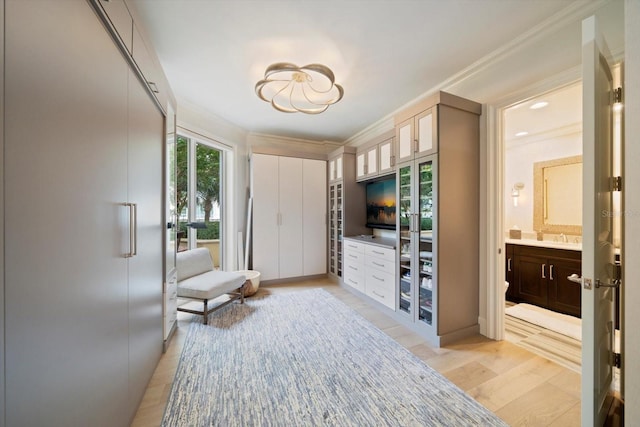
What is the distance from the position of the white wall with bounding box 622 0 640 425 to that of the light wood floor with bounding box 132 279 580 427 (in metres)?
0.65

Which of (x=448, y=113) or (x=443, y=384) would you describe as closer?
(x=443, y=384)

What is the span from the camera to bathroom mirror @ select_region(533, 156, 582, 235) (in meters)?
3.31

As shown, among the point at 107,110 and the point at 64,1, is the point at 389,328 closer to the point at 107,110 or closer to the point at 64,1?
the point at 107,110

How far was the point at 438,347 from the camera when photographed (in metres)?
2.30

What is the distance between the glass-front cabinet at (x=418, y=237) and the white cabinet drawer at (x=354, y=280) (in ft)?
2.69

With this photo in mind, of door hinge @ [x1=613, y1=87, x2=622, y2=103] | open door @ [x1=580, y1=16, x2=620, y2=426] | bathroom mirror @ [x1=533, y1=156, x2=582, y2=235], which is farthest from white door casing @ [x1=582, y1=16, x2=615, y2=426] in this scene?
bathroom mirror @ [x1=533, y1=156, x2=582, y2=235]

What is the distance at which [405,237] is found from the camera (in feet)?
9.11

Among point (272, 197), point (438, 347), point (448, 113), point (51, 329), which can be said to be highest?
point (448, 113)

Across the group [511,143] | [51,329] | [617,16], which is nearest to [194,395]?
[51,329]

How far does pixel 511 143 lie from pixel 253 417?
4.88m

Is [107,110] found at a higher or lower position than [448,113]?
lower

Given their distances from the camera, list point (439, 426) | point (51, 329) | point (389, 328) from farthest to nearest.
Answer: point (389, 328) → point (439, 426) → point (51, 329)

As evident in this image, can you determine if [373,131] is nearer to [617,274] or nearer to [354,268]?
[354,268]

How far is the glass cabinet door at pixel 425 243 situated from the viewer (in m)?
2.42
